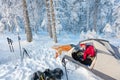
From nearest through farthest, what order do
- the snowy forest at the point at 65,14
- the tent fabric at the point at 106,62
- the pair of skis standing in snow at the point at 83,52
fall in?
the tent fabric at the point at 106,62, the pair of skis standing in snow at the point at 83,52, the snowy forest at the point at 65,14

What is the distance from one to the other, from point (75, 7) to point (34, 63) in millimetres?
30226

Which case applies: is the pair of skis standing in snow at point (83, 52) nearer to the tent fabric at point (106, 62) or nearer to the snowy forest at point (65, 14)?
the tent fabric at point (106, 62)

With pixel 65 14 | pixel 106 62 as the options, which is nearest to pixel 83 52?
pixel 106 62

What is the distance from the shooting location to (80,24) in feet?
153

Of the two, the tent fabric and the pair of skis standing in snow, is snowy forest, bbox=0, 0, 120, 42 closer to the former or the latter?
the pair of skis standing in snow

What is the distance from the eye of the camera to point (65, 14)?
42.4 metres

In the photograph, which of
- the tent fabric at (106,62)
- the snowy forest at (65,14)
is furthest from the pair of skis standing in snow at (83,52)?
the snowy forest at (65,14)

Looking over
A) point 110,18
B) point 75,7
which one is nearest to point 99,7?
point 75,7

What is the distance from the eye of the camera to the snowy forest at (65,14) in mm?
30812

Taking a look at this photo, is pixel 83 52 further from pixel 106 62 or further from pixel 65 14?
pixel 65 14

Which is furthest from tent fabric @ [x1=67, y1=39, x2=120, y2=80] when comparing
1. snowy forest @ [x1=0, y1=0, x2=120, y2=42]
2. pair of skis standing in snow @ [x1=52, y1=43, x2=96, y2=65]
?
snowy forest @ [x1=0, y1=0, x2=120, y2=42]

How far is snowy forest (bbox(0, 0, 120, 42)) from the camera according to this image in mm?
30812

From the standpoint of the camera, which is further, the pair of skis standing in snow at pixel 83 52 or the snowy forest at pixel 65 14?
the snowy forest at pixel 65 14

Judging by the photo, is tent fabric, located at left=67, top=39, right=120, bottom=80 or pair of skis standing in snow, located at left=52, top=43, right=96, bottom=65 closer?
tent fabric, located at left=67, top=39, right=120, bottom=80
